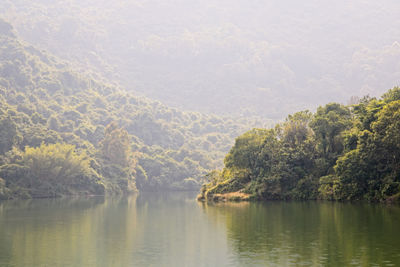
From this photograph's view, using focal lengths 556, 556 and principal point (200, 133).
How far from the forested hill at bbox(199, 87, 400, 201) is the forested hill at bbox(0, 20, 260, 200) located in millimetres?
33239

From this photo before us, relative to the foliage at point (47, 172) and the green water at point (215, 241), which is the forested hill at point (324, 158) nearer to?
the green water at point (215, 241)

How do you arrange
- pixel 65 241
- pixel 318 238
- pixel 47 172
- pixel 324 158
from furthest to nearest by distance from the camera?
pixel 47 172 → pixel 324 158 → pixel 65 241 → pixel 318 238

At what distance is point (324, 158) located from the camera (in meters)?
63.3

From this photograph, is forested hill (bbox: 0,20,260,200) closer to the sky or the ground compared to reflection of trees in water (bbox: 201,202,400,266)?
closer to the sky

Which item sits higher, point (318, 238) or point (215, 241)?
point (318, 238)

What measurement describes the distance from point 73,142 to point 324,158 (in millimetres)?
81715

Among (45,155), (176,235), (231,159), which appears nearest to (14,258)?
(176,235)

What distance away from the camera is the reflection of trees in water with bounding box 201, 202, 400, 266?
73.4 feet

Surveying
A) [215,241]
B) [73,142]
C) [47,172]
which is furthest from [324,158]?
[73,142]

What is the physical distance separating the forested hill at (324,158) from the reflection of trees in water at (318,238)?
10.9m

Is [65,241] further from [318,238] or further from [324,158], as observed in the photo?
[324,158]

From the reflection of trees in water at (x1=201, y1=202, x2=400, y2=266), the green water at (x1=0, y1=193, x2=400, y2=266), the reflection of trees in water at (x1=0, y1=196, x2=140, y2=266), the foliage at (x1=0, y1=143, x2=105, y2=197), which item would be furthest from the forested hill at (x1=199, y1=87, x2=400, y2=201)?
the foliage at (x1=0, y1=143, x2=105, y2=197)

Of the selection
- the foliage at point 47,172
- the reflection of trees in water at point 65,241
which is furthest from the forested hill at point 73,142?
the reflection of trees in water at point 65,241

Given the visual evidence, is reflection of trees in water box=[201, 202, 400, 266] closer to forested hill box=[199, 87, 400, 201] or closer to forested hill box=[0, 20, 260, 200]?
forested hill box=[199, 87, 400, 201]
